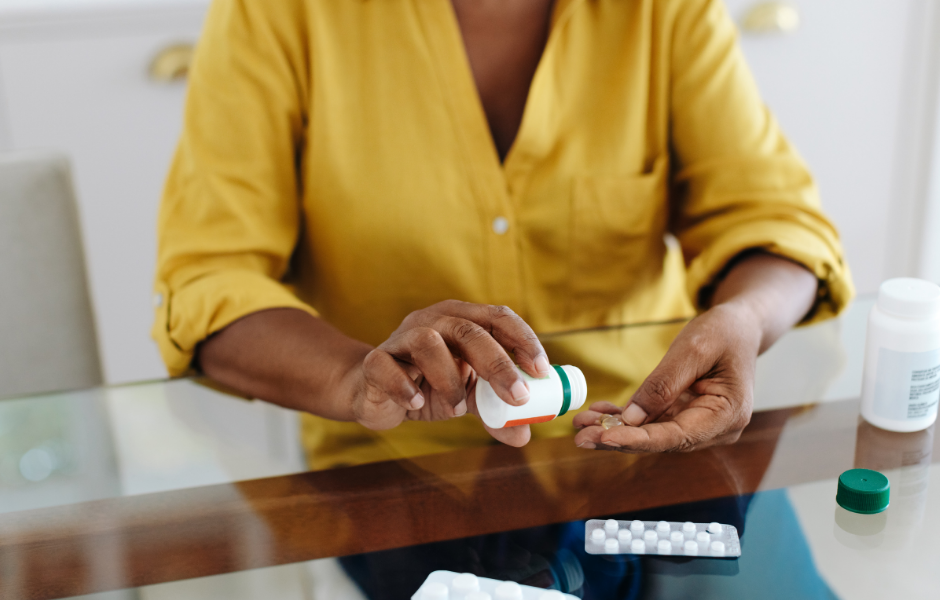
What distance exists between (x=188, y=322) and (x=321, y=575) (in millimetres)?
312

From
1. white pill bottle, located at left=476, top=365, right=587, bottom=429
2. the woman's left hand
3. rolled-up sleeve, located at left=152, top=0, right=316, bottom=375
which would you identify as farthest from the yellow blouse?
white pill bottle, located at left=476, top=365, right=587, bottom=429

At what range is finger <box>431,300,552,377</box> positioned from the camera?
53 cm

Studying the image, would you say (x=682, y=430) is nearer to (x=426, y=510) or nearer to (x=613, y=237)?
(x=426, y=510)

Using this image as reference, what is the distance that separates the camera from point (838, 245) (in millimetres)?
832

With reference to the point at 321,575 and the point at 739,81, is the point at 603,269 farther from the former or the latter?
the point at 321,575

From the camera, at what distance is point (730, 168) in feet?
2.80

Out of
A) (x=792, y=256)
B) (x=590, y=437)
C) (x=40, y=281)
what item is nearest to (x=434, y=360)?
(x=590, y=437)

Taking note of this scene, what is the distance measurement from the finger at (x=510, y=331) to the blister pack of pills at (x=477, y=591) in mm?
130

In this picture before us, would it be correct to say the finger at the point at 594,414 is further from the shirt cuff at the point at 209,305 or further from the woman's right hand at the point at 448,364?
the shirt cuff at the point at 209,305

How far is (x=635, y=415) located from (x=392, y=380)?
6.9 inches

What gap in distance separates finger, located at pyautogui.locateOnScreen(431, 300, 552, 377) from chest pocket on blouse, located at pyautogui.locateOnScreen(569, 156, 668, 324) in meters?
0.30

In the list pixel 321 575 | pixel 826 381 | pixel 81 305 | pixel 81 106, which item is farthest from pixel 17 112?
pixel 826 381

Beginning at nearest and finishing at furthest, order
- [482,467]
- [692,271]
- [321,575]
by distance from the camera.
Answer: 1. [321,575]
2. [482,467]
3. [692,271]

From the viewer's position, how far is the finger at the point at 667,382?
59 cm
